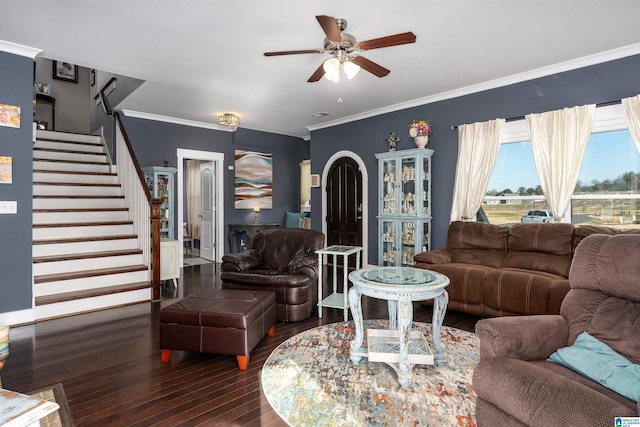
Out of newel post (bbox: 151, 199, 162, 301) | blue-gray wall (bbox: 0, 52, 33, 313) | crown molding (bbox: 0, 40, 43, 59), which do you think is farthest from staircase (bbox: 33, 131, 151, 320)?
crown molding (bbox: 0, 40, 43, 59)

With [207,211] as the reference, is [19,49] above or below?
above

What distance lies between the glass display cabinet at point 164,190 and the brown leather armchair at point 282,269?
2.41 m

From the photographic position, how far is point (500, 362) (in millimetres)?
1631

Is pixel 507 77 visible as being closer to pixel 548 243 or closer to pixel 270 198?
pixel 548 243

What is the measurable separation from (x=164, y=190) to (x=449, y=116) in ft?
15.6

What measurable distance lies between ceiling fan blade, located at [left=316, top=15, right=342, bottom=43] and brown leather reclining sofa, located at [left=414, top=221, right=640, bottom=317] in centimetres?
269

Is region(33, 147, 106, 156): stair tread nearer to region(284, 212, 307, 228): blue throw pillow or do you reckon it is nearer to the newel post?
the newel post

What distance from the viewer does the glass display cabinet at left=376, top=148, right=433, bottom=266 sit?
5.06m

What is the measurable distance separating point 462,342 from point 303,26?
3.09 m

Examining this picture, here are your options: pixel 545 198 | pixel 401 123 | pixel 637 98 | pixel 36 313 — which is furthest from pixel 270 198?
pixel 637 98

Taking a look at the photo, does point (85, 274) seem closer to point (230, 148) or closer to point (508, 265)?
point (230, 148)

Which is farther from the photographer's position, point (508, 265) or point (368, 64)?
point (508, 265)

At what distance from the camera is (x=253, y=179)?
7574 millimetres

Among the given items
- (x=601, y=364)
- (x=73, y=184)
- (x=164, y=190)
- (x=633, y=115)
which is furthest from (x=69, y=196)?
(x=633, y=115)
